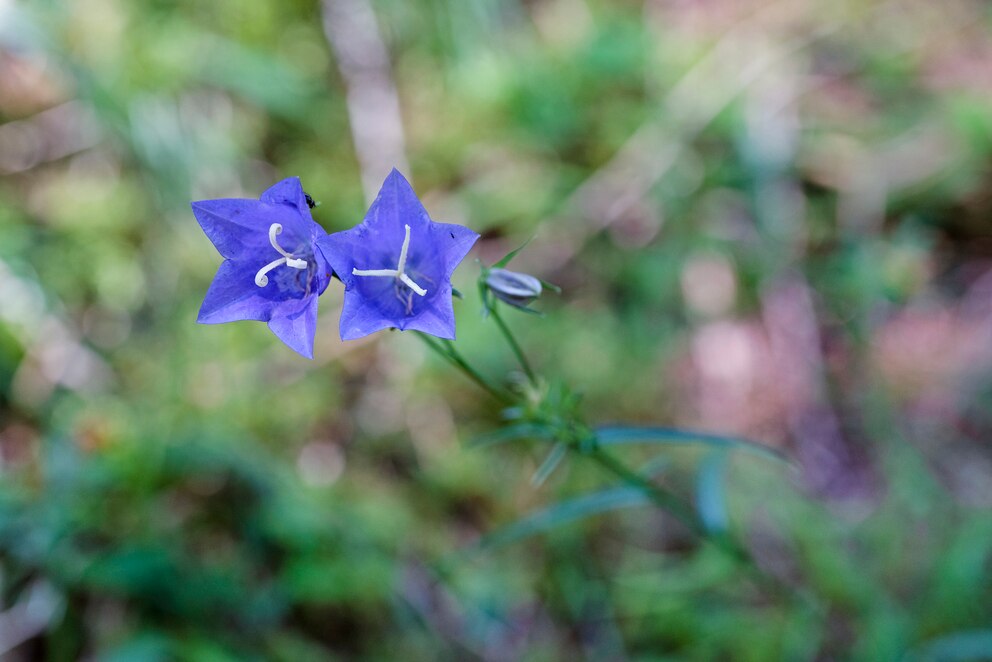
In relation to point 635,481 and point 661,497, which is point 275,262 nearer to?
point 635,481

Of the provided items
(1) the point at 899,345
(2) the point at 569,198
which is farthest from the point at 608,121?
(1) the point at 899,345

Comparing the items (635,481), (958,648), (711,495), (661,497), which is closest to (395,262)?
(635,481)

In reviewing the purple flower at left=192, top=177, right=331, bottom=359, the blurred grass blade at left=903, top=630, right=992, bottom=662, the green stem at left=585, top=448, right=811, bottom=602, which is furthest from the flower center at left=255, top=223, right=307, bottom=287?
the blurred grass blade at left=903, top=630, right=992, bottom=662

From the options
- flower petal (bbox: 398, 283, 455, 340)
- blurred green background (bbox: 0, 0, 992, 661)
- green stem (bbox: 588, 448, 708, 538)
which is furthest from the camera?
blurred green background (bbox: 0, 0, 992, 661)

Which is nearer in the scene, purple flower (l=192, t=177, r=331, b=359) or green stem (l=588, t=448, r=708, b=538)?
purple flower (l=192, t=177, r=331, b=359)

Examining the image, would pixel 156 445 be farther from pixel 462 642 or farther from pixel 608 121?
pixel 608 121

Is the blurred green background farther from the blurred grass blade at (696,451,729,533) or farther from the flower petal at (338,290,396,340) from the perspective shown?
the flower petal at (338,290,396,340)
